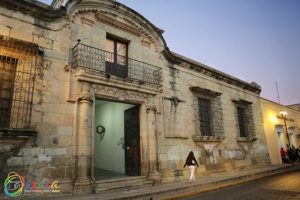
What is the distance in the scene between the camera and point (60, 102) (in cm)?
603

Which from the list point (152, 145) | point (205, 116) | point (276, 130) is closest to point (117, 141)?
point (152, 145)

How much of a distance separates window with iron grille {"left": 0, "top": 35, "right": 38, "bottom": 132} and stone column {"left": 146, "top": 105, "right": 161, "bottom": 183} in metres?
4.00

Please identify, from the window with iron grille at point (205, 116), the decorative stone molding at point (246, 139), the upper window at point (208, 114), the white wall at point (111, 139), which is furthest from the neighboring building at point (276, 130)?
the white wall at point (111, 139)

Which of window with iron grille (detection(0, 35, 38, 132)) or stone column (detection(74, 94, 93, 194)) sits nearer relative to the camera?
window with iron grille (detection(0, 35, 38, 132))

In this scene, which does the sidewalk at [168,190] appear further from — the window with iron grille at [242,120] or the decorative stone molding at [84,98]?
the window with iron grille at [242,120]

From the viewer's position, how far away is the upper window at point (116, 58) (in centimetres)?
762

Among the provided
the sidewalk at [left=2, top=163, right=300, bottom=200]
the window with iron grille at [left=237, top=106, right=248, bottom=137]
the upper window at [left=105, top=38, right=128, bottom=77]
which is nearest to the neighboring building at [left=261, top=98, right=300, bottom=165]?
the window with iron grille at [left=237, top=106, right=248, bottom=137]

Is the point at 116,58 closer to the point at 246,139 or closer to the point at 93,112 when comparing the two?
the point at 93,112

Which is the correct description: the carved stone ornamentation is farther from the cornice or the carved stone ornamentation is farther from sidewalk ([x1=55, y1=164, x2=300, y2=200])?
sidewalk ([x1=55, y1=164, x2=300, y2=200])

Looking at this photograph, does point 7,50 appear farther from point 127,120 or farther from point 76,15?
point 127,120

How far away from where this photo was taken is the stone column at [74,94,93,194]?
571 centimetres

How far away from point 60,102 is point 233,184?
277 inches

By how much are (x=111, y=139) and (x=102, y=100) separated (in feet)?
10.1

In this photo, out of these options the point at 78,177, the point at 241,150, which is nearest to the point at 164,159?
the point at 78,177
